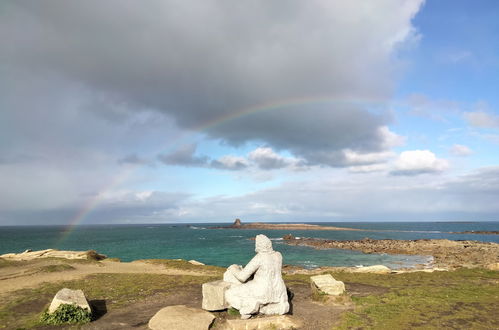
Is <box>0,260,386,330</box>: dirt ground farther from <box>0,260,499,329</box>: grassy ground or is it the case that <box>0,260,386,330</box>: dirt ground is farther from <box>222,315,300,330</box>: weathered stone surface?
<box>222,315,300,330</box>: weathered stone surface

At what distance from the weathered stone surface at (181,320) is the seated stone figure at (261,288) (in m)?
1.03

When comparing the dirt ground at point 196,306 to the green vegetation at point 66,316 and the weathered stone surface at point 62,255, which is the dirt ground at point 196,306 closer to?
the green vegetation at point 66,316

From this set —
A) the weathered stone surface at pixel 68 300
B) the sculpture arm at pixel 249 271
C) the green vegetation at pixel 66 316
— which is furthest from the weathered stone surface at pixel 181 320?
the weathered stone surface at pixel 68 300

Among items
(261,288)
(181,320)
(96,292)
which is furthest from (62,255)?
(261,288)

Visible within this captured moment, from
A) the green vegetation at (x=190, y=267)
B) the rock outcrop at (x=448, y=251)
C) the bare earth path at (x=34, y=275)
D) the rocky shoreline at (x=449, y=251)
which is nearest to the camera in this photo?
the bare earth path at (x=34, y=275)

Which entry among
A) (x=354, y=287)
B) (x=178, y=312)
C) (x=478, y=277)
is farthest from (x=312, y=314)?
(x=478, y=277)

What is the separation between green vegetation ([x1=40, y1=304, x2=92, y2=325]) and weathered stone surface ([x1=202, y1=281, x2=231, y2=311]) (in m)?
4.06

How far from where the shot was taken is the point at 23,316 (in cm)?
1134

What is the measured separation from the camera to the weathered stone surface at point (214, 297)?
35.5 feet

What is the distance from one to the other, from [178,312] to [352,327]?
5.82 m

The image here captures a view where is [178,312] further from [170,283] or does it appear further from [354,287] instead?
[354,287]

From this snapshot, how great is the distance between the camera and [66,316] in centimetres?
1023

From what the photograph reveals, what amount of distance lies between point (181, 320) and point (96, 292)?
7.80 metres

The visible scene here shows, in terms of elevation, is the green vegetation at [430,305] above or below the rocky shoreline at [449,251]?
above
